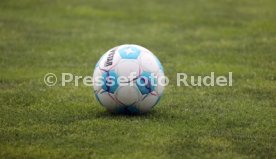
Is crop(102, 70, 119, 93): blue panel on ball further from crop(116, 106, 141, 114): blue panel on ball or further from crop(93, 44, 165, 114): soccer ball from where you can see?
crop(116, 106, 141, 114): blue panel on ball

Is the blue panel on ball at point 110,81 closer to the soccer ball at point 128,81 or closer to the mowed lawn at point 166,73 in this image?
the soccer ball at point 128,81

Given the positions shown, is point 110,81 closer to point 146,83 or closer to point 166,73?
point 146,83

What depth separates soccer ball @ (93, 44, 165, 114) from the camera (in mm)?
8820

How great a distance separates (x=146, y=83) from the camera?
888 cm

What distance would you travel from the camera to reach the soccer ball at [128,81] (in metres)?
8.82

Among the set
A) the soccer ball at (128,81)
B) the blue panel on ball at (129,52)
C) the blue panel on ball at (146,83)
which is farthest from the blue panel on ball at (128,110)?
the blue panel on ball at (129,52)

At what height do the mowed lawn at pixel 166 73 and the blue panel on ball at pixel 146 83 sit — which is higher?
the blue panel on ball at pixel 146 83

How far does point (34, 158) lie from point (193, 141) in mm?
1951

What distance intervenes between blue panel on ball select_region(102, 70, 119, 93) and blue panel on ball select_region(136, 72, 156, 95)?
0.30 meters

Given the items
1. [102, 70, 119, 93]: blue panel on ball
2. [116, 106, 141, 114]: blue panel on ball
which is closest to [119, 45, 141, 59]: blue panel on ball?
[102, 70, 119, 93]: blue panel on ball

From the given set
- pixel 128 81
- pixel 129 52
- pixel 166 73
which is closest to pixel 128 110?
pixel 128 81

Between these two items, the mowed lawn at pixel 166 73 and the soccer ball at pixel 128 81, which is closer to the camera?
the mowed lawn at pixel 166 73

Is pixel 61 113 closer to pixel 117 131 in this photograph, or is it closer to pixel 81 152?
pixel 117 131

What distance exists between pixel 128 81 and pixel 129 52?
16.6 inches
